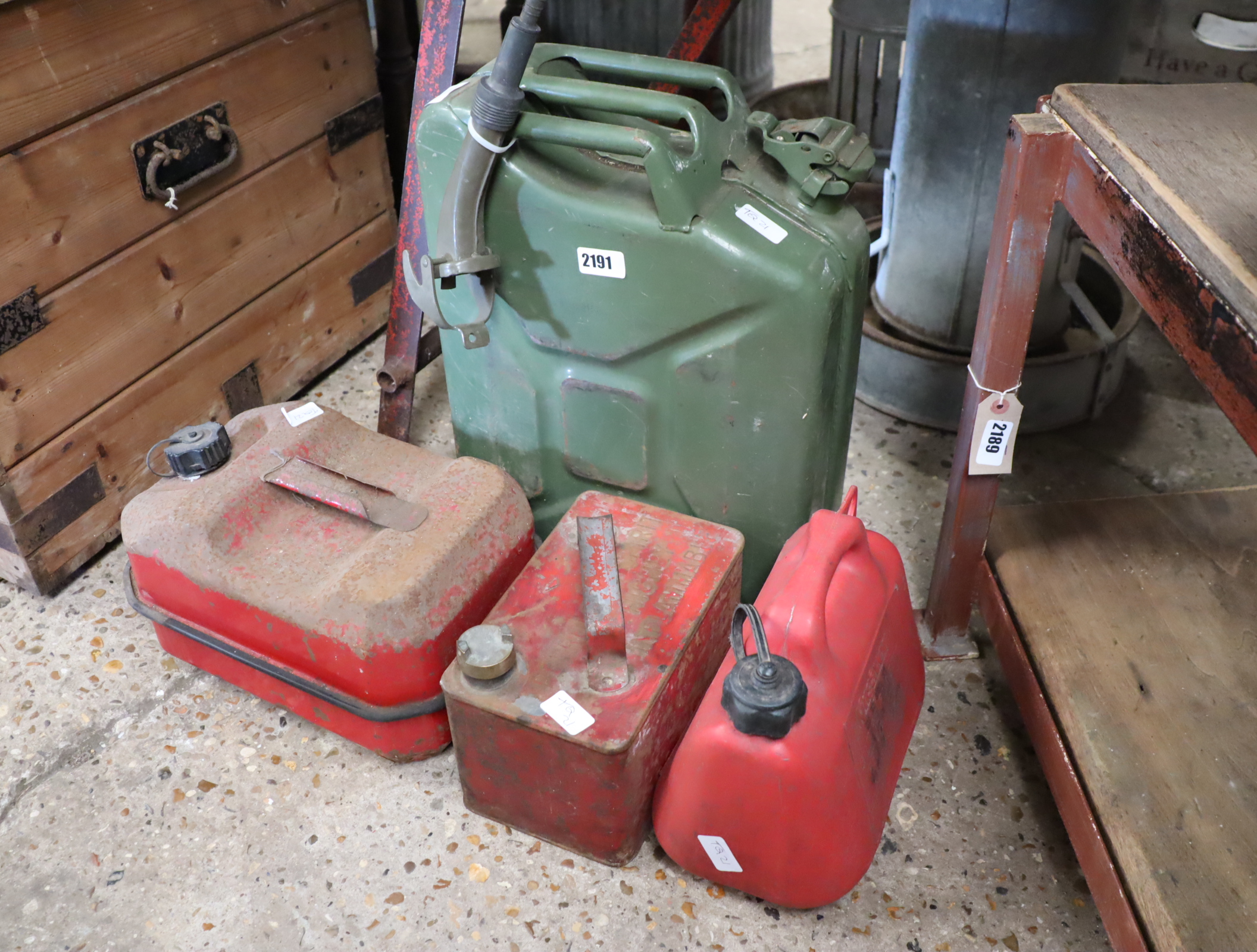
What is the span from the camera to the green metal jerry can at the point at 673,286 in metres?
1.30

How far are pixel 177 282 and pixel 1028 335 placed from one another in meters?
1.42

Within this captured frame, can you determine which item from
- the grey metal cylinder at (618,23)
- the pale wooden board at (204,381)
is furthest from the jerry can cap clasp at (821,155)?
the grey metal cylinder at (618,23)

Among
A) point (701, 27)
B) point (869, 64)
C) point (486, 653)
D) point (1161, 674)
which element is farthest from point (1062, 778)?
point (869, 64)

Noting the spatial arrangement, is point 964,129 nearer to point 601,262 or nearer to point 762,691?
point 601,262

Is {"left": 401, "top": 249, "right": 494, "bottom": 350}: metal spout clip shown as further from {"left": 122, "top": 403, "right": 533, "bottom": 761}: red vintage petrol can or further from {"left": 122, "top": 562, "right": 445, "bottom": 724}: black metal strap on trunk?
{"left": 122, "top": 562, "right": 445, "bottom": 724}: black metal strap on trunk

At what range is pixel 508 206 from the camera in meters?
1.39

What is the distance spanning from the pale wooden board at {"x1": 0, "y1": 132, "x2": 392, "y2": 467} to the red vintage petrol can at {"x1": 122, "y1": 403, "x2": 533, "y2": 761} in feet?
1.02

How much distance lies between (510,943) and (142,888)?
19.3 inches

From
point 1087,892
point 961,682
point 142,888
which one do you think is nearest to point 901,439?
point 961,682

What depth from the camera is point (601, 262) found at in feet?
4.48

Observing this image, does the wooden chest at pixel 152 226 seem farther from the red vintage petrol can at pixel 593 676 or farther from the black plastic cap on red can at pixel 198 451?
the red vintage petrol can at pixel 593 676

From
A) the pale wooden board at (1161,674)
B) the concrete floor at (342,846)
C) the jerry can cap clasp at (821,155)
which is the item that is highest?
the jerry can cap clasp at (821,155)

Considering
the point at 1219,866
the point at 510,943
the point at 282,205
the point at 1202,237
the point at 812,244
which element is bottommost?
the point at 510,943

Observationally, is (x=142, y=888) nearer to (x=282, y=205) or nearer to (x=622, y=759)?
(x=622, y=759)
